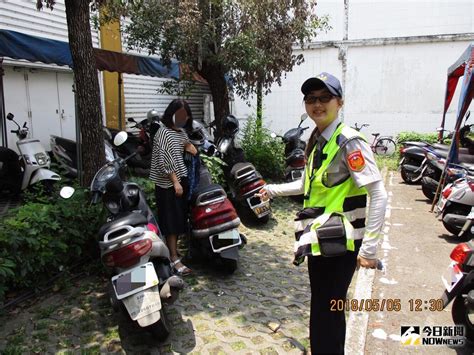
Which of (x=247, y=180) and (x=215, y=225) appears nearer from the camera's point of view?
(x=215, y=225)

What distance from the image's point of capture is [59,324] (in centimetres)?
317

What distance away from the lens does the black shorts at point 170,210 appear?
397cm

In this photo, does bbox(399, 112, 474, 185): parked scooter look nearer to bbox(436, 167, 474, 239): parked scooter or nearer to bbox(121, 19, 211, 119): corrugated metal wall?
bbox(436, 167, 474, 239): parked scooter

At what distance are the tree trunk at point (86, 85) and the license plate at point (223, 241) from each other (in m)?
1.62

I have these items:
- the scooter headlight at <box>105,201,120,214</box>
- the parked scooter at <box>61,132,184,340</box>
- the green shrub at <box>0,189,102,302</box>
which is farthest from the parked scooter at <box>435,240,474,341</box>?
the green shrub at <box>0,189,102,302</box>

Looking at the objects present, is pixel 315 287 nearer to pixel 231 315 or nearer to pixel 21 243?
pixel 231 315

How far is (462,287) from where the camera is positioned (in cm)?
290

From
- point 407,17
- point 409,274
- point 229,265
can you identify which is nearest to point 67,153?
point 229,265

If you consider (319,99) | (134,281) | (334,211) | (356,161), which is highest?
(319,99)

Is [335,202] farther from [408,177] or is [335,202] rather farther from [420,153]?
[408,177]

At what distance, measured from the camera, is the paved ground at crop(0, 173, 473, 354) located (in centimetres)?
295

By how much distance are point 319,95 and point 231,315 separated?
2109 millimetres

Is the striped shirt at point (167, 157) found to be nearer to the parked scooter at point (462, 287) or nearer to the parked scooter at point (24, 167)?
the parked scooter at point (24, 167)

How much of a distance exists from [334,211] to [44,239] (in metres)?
2.57
